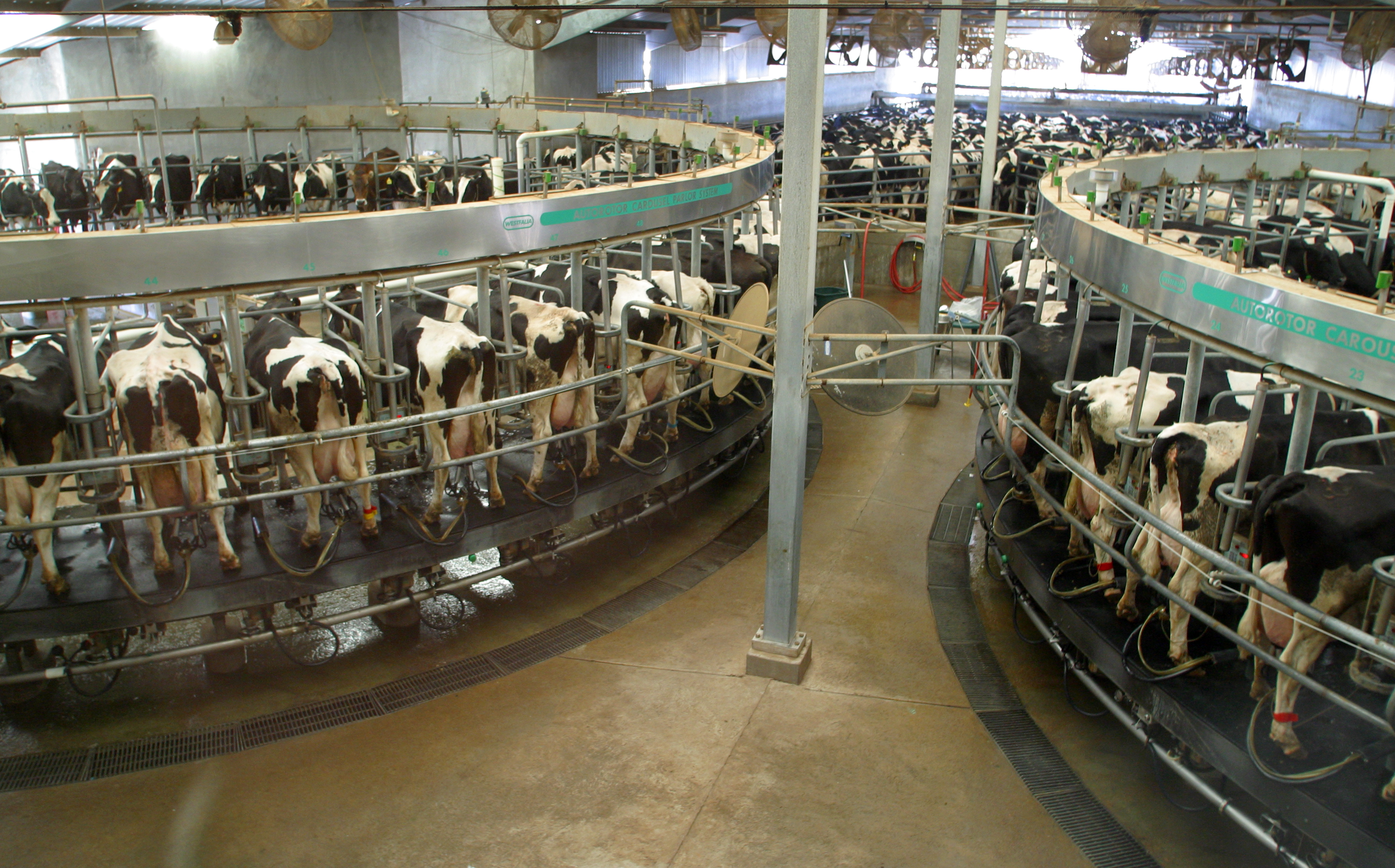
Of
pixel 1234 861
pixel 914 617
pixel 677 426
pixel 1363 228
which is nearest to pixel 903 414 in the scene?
pixel 677 426

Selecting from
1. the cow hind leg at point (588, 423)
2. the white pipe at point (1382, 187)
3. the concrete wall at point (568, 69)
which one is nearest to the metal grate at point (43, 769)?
the cow hind leg at point (588, 423)

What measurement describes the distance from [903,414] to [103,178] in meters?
10.6

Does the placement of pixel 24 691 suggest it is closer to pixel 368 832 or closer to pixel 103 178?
pixel 368 832

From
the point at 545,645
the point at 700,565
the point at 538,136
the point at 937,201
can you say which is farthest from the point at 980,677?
the point at 538,136

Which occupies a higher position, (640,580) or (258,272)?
(258,272)

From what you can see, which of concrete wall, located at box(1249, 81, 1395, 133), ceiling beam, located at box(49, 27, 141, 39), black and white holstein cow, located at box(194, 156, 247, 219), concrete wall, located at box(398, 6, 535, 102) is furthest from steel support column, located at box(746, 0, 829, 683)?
concrete wall, located at box(398, 6, 535, 102)

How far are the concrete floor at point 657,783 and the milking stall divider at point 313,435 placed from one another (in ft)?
2.45

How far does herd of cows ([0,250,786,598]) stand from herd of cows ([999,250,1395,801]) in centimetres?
260

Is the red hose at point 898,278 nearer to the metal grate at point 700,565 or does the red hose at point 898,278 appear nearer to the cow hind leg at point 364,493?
the metal grate at point 700,565

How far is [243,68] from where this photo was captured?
19000 millimetres

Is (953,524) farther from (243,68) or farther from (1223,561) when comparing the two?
(243,68)

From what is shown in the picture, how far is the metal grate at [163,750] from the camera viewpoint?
468 cm

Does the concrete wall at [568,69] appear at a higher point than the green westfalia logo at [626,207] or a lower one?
higher

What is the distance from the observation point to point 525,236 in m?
5.86
